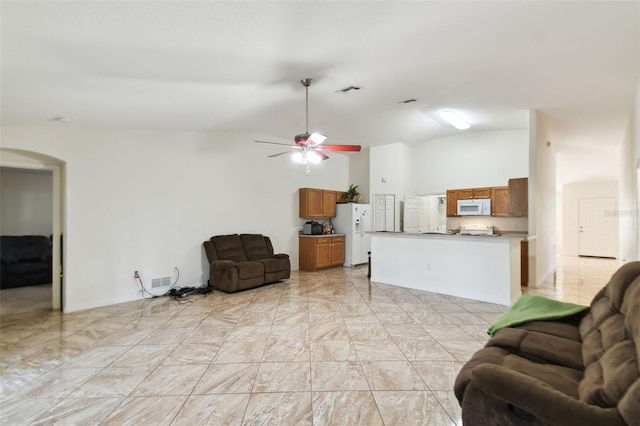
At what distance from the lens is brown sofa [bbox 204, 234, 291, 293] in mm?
5168

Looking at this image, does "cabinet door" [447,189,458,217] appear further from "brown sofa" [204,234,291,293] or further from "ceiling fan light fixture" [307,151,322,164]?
"ceiling fan light fixture" [307,151,322,164]

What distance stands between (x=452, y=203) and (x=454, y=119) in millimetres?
2529

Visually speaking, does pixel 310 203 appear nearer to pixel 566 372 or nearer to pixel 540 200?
pixel 540 200

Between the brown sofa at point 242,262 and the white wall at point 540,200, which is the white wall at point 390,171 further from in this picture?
the brown sofa at point 242,262

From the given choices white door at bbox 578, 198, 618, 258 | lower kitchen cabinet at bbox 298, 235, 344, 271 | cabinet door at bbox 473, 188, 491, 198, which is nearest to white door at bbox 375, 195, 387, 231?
lower kitchen cabinet at bbox 298, 235, 344, 271

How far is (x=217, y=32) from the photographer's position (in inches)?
96.9

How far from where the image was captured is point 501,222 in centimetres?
703

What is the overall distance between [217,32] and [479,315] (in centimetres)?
430

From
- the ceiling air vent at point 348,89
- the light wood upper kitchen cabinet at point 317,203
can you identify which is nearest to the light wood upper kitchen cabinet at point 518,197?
the light wood upper kitchen cabinet at point 317,203

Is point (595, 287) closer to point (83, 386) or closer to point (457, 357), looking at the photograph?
point (457, 357)

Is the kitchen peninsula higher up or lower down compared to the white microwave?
lower down

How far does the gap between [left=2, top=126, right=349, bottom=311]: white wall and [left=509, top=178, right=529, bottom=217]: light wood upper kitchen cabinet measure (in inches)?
202

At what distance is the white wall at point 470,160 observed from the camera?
6.78 meters

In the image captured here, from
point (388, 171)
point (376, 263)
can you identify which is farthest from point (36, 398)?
point (388, 171)
